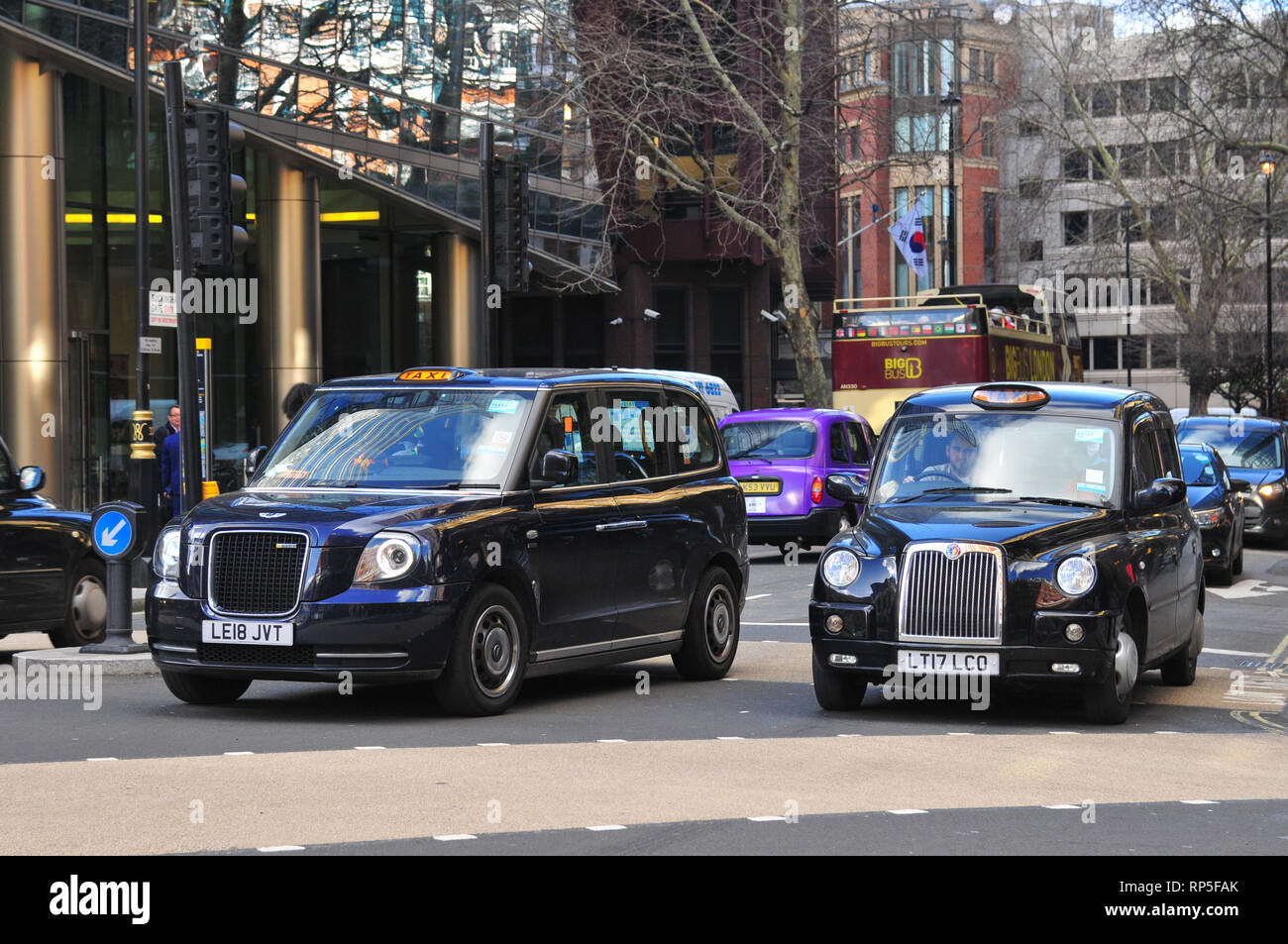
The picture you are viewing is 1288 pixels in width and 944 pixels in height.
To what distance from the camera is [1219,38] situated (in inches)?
1219

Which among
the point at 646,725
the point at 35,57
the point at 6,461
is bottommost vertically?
the point at 646,725

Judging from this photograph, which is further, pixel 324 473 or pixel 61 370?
pixel 61 370

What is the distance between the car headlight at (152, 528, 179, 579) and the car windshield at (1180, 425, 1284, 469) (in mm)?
20367

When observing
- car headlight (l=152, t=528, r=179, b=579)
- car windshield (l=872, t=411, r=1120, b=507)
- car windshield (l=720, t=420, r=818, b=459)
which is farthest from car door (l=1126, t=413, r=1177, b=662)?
car windshield (l=720, t=420, r=818, b=459)

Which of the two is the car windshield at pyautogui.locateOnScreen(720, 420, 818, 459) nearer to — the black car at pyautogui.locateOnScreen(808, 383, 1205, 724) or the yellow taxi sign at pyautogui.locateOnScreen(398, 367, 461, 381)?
the black car at pyautogui.locateOnScreen(808, 383, 1205, 724)

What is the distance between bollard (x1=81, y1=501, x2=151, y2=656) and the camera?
41.8 feet

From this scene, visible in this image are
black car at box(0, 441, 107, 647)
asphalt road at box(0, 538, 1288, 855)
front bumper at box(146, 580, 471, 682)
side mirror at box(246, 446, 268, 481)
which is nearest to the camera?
asphalt road at box(0, 538, 1288, 855)

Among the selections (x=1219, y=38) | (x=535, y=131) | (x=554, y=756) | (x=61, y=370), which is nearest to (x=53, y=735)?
(x=554, y=756)

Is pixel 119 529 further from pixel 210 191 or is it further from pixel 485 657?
pixel 485 657

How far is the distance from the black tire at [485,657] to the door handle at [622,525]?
98 centimetres

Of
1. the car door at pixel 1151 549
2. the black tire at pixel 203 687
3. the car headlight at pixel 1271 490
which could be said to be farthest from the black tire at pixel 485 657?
the car headlight at pixel 1271 490

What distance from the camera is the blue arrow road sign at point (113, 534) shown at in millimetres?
12750

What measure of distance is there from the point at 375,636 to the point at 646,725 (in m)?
1.55
